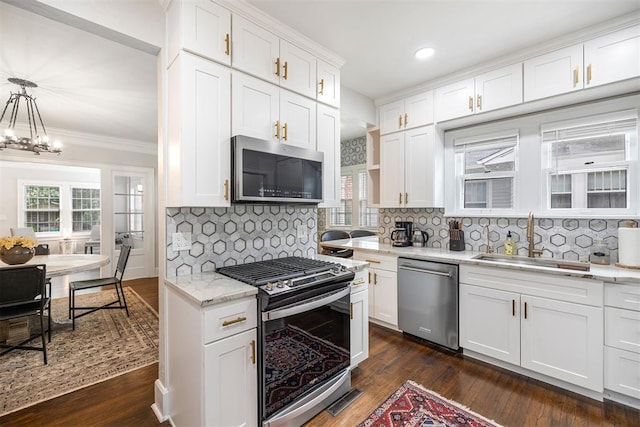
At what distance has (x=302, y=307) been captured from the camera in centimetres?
173

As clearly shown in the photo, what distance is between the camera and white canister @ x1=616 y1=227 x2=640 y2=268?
2.07 m

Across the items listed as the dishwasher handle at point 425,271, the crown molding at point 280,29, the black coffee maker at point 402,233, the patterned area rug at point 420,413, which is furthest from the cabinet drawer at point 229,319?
the black coffee maker at point 402,233

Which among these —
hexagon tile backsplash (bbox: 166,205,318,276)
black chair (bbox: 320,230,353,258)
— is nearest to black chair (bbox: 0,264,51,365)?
hexagon tile backsplash (bbox: 166,205,318,276)

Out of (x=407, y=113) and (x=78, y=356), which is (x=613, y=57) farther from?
(x=78, y=356)

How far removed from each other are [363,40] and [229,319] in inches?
94.8

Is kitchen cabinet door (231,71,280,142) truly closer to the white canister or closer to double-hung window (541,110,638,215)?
double-hung window (541,110,638,215)

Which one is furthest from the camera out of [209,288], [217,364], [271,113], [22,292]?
[22,292]

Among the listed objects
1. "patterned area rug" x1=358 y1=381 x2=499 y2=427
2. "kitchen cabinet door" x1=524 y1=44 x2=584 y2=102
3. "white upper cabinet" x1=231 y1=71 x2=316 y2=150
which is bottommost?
"patterned area rug" x1=358 y1=381 x2=499 y2=427

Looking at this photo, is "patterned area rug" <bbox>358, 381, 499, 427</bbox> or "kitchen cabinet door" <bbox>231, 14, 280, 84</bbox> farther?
"kitchen cabinet door" <bbox>231, 14, 280, 84</bbox>

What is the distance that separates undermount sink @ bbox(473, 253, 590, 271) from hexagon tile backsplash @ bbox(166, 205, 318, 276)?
5.69ft

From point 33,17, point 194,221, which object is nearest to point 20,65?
point 33,17

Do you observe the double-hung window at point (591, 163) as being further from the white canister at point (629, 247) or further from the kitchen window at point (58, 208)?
the kitchen window at point (58, 208)

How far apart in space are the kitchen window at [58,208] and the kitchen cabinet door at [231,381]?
8099 millimetres

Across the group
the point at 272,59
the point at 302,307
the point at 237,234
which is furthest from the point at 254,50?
the point at 302,307
